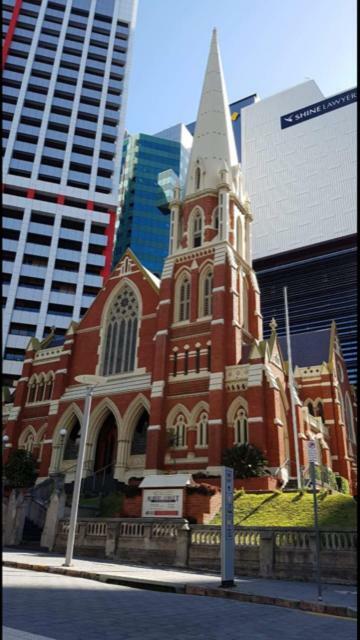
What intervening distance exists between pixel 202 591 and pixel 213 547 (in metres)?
5.33

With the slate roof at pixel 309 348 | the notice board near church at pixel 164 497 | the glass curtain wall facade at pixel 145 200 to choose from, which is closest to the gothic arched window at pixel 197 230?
the slate roof at pixel 309 348

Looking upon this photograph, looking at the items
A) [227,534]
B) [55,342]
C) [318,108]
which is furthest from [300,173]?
[227,534]

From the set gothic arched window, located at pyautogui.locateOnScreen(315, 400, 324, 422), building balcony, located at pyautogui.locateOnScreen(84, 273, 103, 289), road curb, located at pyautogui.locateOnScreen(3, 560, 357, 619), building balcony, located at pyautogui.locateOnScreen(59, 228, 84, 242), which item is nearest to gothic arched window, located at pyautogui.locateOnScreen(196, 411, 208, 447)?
gothic arched window, located at pyautogui.locateOnScreen(315, 400, 324, 422)

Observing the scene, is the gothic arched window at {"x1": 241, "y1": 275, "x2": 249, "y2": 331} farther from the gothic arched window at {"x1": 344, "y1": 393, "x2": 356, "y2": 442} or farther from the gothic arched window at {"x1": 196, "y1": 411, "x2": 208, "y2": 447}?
the gothic arched window at {"x1": 344, "y1": 393, "x2": 356, "y2": 442}

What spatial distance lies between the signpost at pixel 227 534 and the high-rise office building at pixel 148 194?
260 ft

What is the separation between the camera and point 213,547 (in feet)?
54.8

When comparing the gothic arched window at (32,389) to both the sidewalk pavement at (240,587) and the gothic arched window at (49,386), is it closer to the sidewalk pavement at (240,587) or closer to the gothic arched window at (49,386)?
the gothic arched window at (49,386)

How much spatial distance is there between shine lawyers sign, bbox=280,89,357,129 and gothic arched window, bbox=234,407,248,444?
11038 cm

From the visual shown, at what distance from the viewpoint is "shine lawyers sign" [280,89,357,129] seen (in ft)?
395

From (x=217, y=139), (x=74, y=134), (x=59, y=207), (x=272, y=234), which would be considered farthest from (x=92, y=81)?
(x=217, y=139)

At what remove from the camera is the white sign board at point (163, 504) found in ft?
66.4

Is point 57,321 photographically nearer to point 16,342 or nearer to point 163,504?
point 16,342

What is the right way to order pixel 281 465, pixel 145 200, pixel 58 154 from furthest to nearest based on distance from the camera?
pixel 145 200 < pixel 58 154 < pixel 281 465

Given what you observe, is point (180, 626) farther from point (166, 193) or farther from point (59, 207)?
point (166, 193)
